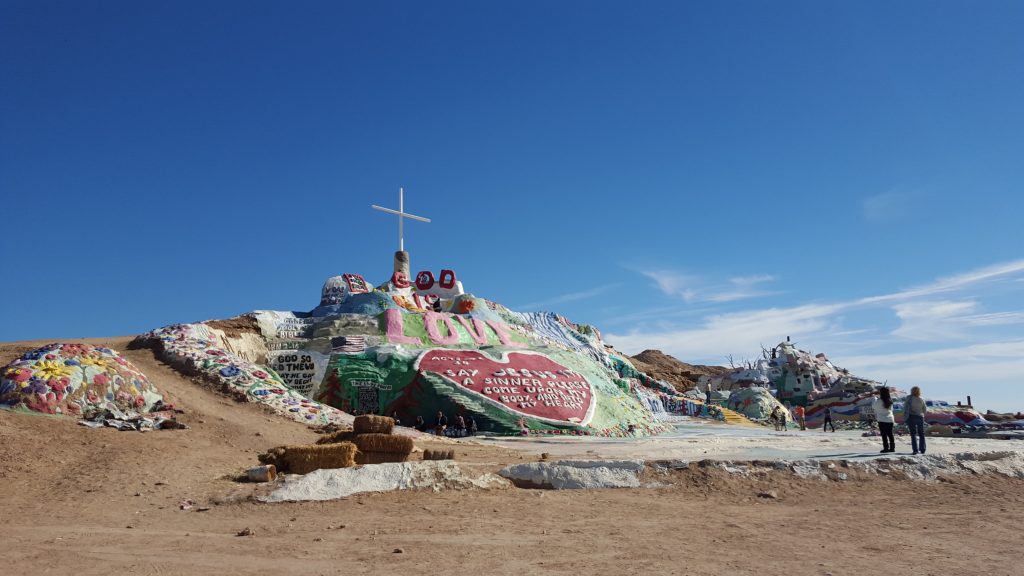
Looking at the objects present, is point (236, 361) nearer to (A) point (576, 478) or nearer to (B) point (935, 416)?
(A) point (576, 478)

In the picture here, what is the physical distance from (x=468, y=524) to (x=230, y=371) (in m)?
13.3

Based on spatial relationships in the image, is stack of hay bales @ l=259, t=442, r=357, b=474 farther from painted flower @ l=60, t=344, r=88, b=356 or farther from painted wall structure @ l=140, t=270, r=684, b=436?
painted wall structure @ l=140, t=270, r=684, b=436

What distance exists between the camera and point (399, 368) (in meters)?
22.6

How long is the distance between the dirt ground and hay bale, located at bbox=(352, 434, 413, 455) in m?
1.68

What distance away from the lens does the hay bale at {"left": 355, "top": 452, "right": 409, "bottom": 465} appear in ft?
35.9

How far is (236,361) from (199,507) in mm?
11794

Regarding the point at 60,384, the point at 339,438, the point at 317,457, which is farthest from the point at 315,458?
the point at 60,384

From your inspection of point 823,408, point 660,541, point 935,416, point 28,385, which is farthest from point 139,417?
point 823,408

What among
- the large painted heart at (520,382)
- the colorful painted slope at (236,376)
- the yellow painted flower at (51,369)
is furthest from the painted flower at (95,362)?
the large painted heart at (520,382)

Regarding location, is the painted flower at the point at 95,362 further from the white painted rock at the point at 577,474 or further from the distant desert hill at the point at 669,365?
the distant desert hill at the point at 669,365

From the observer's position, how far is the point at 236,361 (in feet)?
64.7

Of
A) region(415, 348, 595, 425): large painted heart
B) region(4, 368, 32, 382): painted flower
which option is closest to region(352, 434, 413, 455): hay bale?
region(4, 368, 32, 382): painted flower

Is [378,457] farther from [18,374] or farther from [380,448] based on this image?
[18,374]

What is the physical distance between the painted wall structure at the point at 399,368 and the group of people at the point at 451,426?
0.26 meters
